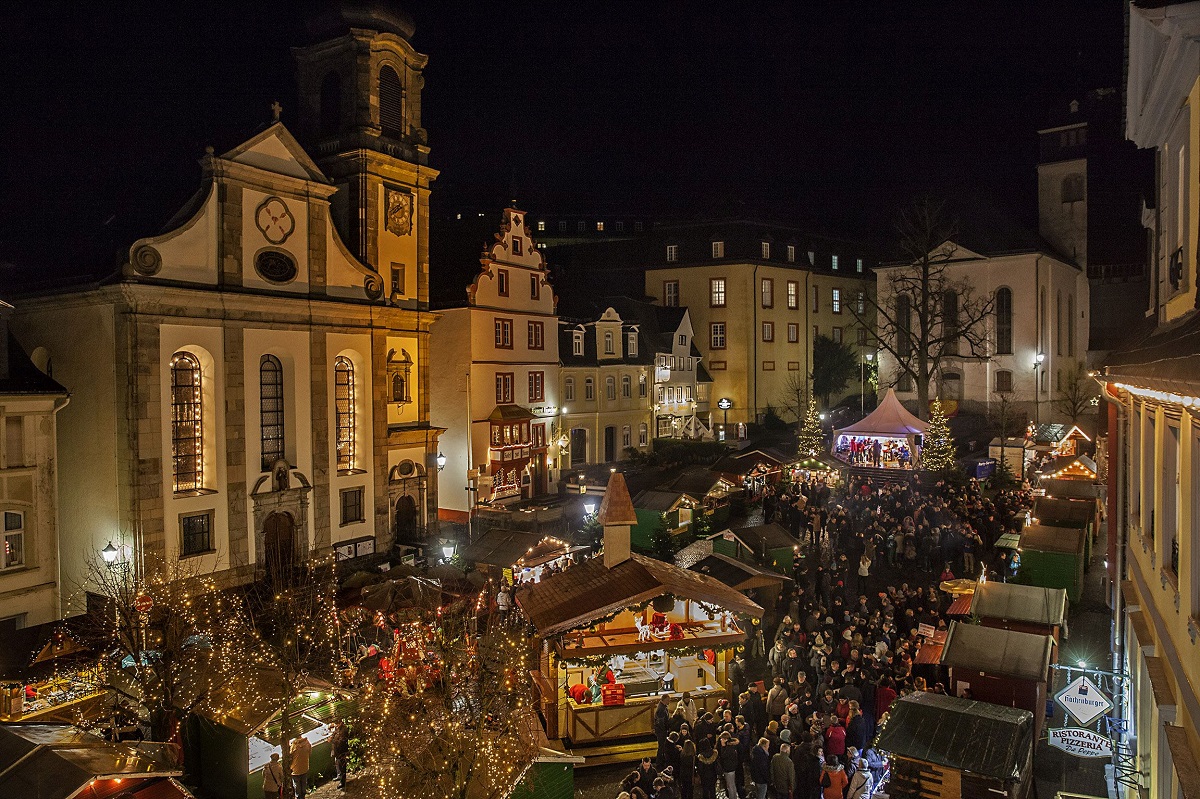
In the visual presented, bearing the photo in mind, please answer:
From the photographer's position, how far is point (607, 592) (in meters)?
14.6

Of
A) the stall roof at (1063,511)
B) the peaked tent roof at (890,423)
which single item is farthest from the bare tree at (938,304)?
the stall roof at (1063,511)

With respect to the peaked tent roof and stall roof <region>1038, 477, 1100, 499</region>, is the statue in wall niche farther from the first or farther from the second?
stall roof <region>1038, 477, 1100, 499</region>

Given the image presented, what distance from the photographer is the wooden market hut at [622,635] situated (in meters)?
14.3

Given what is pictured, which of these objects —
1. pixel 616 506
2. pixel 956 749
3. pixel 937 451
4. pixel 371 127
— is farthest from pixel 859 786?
pixel 371 127

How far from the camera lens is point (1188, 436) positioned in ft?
21.0

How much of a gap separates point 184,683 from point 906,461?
101 feet

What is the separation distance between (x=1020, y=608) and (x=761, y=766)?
719 cm

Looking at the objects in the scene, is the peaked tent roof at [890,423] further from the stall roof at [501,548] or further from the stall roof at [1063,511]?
the stall roof at [501,548]

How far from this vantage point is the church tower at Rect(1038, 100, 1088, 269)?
5553 centimetres

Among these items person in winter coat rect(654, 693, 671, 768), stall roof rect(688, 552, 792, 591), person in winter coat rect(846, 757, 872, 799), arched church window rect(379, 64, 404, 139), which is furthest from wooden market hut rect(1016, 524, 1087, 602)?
arched church window rect(379, 64, 404, 139)

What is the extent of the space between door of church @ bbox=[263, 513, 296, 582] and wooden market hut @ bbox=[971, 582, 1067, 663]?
1998 cm

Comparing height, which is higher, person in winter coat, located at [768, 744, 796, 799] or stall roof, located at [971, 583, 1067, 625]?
stall roof, located at [971, 583, 1067, 625]

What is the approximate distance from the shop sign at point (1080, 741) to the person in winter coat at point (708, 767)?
466 cm

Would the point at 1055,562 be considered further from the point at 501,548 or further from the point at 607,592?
the point at 501,548
